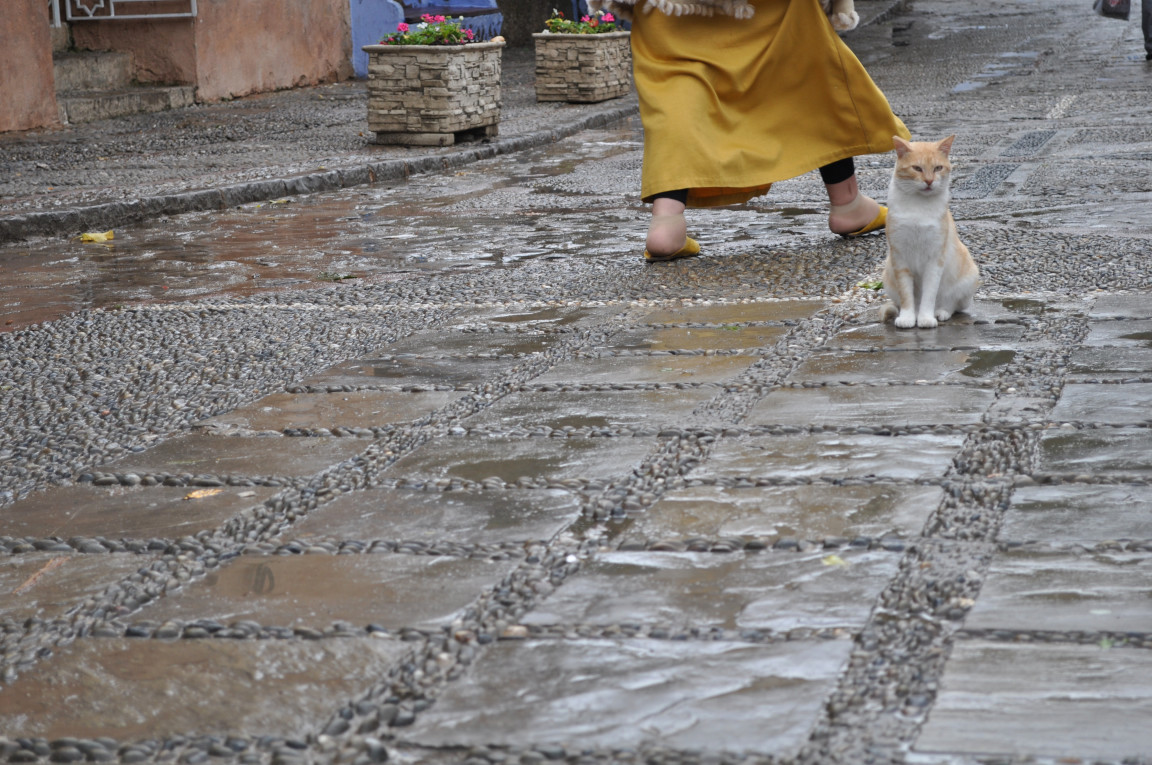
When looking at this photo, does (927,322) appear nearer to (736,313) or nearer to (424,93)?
(736,313)

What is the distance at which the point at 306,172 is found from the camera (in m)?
8.83

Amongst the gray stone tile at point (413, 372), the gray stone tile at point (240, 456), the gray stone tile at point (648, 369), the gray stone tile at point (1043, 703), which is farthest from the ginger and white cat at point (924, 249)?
the gray stone tile at point (1043, 703)

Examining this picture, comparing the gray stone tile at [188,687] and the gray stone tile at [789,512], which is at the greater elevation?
the gray stone tile at [789,512]

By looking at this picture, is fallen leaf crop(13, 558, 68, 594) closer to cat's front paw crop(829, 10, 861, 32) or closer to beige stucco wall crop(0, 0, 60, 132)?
cat's front paw crop(829, 10, 861, 32)

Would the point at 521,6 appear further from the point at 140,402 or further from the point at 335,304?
the point at 140,402

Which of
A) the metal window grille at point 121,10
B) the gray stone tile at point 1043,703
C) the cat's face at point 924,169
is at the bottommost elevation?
the gray stone tile at point 1043,703

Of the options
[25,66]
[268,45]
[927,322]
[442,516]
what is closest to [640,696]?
[442,516]

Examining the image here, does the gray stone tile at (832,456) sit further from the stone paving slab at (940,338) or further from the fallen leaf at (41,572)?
the fallen leaf at (41,572)

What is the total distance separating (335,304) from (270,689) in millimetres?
3255

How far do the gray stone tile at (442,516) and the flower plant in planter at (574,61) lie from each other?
11.3 m

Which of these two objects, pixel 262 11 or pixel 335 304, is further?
pixel 262 11

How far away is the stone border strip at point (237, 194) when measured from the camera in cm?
721

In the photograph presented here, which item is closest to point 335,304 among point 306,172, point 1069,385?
point 1069,385

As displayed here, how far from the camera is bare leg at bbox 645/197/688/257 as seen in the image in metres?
5.55
